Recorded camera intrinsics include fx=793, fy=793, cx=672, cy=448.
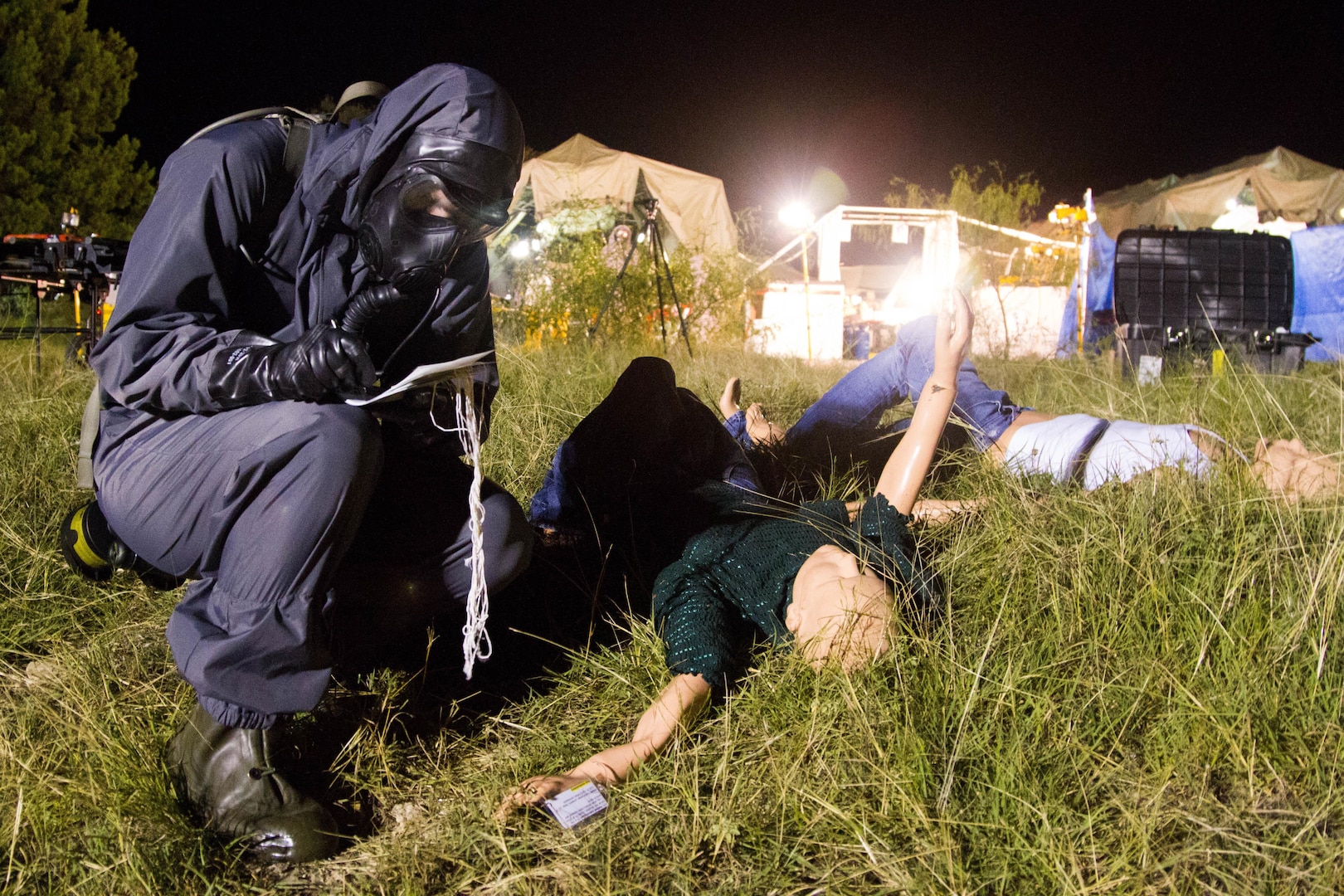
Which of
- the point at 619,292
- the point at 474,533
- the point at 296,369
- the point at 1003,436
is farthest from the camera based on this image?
the point at 619,292

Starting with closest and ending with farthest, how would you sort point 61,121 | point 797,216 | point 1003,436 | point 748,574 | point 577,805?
1. point 577,805
2. point 748,574
3. point 1003,436
4. point 797,216
5. point 61,121

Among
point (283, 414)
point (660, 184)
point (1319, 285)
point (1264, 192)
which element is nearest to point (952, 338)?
point (283, 414)

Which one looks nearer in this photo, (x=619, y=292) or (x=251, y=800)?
(x=251, y=800)

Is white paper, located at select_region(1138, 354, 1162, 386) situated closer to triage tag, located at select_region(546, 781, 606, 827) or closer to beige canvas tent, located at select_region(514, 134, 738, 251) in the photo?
triage tag, located at select_region(546, 781, 606, 827)

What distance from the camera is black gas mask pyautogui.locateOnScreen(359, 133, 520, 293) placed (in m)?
1.51

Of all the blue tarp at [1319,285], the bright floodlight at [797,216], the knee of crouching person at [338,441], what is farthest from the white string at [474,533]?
the bright floodlight at [797,216]

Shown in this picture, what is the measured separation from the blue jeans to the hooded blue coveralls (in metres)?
1.56

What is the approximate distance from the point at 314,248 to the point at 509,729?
1.10 metres

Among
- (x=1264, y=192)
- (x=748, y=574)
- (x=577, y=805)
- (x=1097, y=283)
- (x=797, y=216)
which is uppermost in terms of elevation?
(x=1264, y=192)

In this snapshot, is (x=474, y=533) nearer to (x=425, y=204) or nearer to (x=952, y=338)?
→ (x=425, y=204)

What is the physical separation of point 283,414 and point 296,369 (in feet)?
0.29

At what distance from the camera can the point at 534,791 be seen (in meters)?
1.44

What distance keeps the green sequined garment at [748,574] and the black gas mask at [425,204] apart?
924mm

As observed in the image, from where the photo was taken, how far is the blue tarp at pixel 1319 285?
18.4 feet
